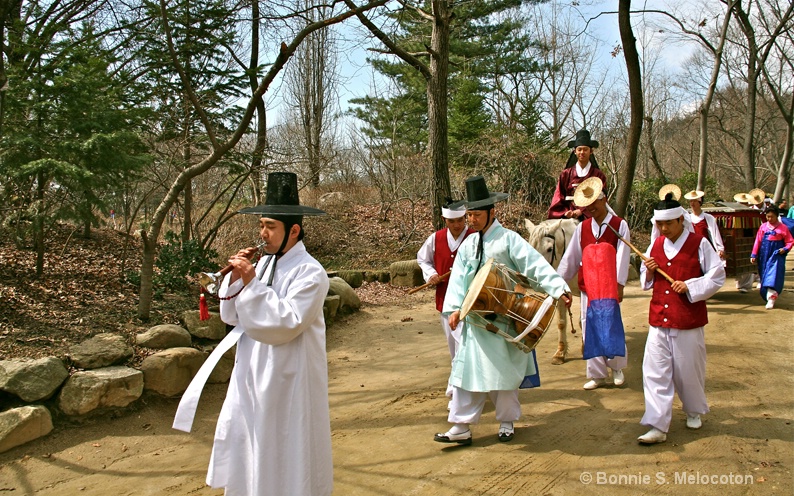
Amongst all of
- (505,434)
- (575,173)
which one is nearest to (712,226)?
(575,173)

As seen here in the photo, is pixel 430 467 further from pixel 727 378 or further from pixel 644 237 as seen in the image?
pixel 644 237

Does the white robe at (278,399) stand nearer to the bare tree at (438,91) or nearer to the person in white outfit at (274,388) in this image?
the person in white outfit at (274,388)

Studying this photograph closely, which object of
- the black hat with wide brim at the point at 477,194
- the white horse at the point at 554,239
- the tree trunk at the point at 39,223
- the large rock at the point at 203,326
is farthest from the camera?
the white horse at the point at 554,239

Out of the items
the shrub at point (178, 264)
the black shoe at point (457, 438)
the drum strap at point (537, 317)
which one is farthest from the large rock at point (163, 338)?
the drum strap at point (537, 317)

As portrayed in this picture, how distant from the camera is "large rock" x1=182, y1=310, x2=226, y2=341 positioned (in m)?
6.98

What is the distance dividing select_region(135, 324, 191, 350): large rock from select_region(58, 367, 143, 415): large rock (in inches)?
22.6

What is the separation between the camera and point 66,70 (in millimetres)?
7957

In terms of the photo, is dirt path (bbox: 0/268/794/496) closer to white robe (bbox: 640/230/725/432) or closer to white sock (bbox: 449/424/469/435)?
white sock (bbox: 449/424/469/435)

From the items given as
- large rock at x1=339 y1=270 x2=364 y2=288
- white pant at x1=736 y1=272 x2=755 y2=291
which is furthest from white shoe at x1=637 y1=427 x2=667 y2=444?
large rock at x1=339 y1=270 x2=364 y2=288

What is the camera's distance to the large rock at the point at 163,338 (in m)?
6.43

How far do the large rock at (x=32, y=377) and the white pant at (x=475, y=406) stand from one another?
3.61m

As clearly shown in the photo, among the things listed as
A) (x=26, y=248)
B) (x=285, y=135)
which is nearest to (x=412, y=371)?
(x=26, y=248)

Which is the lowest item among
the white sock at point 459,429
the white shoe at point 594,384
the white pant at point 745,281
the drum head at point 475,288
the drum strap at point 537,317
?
the white shoe at point 594,384

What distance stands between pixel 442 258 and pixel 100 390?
3512 millimetres
